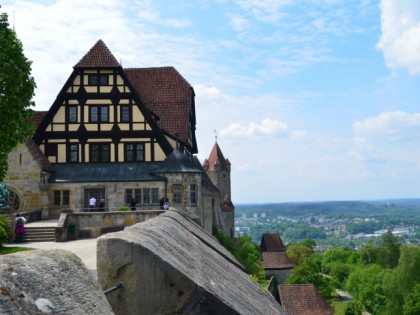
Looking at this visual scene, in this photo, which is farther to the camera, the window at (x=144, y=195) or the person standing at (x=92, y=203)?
the window at (x=144, y=195)

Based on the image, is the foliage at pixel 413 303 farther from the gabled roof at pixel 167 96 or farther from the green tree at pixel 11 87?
the green tree at pixel 11 87

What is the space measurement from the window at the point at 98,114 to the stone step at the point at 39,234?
38.8 ft

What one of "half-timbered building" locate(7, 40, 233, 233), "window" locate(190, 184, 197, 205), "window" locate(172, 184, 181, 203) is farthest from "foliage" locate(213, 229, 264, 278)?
"window" locate(172, 184, 181, 203)

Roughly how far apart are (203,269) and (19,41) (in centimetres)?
1770

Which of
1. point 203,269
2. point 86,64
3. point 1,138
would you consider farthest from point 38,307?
point 86,64

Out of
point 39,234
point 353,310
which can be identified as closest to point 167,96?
point 39,234

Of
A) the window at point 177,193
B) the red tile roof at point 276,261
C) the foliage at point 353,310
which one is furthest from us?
the red tile roof at point 276,261

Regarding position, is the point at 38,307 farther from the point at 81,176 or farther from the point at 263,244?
the point at 263,244

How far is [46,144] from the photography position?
33.2 metres

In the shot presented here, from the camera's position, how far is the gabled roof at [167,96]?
117 ft

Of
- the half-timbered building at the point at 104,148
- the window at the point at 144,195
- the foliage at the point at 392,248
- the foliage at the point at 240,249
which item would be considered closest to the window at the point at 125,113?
the half-timbered building at the point at 104,148

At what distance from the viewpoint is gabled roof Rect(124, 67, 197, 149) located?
117ft

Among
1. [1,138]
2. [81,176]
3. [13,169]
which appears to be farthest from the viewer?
[81,176]

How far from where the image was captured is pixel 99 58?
3325cm
